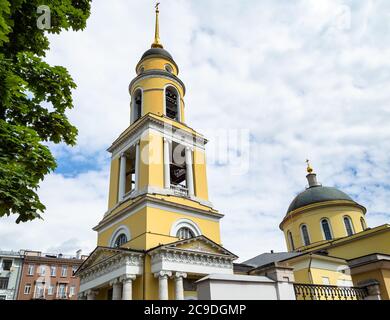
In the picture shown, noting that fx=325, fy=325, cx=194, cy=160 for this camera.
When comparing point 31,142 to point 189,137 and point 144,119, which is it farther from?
point 189,137

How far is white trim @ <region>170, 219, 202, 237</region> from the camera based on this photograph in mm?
19205

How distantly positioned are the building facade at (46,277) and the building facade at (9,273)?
1.82 feet

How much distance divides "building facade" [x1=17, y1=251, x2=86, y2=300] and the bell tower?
2988 cm

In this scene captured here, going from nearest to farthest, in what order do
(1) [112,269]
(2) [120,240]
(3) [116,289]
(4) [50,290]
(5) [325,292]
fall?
(5) [325,292] < (3) [116,289] < (1) [112,269] < (2) [120,240] < (4) [50,290]

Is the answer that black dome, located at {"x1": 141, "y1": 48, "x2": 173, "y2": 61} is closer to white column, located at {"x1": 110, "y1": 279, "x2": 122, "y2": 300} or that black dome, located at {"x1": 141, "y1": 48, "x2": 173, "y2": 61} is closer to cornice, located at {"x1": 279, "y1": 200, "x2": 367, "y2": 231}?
white column, located at {"x1": 110, "y1": 279, "x2": 122, "y2": 300}

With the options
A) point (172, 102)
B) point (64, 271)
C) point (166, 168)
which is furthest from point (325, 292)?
point (64, 271)

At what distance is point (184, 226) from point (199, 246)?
2049 millimetres

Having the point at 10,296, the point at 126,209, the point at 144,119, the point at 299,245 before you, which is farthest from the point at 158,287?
the point at 10,296

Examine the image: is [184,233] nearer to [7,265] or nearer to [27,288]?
[27,288]

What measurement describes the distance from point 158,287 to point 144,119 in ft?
35.3

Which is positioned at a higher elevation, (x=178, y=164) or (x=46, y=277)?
(x=178, y=164)

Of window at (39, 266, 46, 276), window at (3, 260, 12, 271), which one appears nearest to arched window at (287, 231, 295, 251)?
window at (39, 266, 46, 276)

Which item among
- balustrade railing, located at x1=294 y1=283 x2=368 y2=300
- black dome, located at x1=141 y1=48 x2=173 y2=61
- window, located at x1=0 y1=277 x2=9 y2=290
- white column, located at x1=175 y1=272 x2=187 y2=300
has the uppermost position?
black dome, located at x1=141 y1=48 x2=173 y2=61

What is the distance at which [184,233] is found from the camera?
19891 mm
